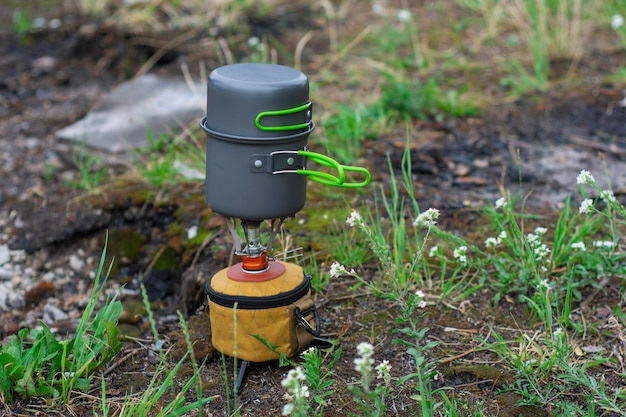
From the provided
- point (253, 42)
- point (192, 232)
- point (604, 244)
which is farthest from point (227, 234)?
point (253, 42)

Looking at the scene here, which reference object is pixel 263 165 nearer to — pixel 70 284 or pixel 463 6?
pixel 70 284

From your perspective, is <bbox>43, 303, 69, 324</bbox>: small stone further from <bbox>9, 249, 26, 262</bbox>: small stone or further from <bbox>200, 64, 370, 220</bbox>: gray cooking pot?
<bbox>200, 64, 370, 220</bbox>: gray cooking pot

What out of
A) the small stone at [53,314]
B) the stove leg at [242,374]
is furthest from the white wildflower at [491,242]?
the small stone at [53,314]

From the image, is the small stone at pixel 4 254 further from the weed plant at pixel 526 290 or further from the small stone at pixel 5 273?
the weed plant at pixel 526 290

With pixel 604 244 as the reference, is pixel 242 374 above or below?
below

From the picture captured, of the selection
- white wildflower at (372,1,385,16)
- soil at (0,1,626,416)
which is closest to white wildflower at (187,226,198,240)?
soil at (0,1,626,416)

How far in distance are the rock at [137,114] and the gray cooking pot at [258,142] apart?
6.35 feet

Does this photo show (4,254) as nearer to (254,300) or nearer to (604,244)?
(254,300)

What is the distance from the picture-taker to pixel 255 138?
6.46ft

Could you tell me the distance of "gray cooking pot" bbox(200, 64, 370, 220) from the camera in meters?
1.96

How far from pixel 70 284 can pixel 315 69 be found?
2.31 metres

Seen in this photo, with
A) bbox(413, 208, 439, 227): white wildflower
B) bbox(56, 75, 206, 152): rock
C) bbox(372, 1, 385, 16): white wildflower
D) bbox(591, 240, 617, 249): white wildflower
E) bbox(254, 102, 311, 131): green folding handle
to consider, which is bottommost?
bbox(56, 75, 206, 152): rock

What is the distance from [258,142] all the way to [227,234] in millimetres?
1066

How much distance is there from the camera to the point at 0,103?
4742 millimetres
